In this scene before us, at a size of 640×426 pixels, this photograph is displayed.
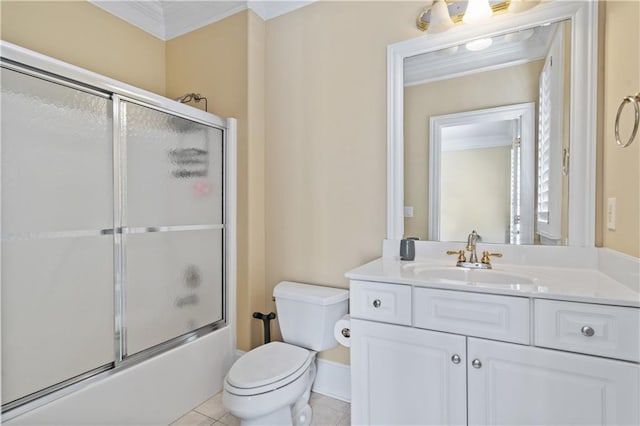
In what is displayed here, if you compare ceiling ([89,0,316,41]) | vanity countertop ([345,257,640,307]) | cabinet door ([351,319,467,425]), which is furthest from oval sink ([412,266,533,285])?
ceiling ([89,0,316,41])

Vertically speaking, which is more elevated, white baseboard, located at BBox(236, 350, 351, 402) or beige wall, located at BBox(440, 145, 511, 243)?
beige wall, located at BBox(440, 145, 511, 243)

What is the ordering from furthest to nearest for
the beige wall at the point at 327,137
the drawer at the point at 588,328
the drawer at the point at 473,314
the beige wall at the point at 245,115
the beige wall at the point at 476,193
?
the beige wall at the point at 245,115, the beige wall at the point at 327,137, the beige wall at the point at 476,193, the drawer at the point at 473,314, the drawer at the point at 588,328

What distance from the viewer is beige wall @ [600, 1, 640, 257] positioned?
1.06 m

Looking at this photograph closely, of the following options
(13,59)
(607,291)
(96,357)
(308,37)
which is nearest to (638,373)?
(607,291)

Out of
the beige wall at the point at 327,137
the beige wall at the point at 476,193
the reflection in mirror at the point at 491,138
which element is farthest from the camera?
the beige wall at the point at 327,137

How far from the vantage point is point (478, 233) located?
5.13ft

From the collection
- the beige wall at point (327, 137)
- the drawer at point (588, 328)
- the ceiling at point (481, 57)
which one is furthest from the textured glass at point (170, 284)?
the drawer at point (588, 328)

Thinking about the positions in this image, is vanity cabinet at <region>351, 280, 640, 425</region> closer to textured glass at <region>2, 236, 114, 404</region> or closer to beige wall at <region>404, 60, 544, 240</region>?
beige wall at <region>404, 60, 544, 240</region>

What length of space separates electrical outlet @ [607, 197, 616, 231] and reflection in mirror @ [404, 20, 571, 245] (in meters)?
0.15

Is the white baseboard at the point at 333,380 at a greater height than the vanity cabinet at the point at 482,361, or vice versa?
the vanity cabinet at the point at 482,361

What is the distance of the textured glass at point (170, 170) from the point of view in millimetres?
1546

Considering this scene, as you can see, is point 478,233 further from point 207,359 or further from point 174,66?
point 174,66

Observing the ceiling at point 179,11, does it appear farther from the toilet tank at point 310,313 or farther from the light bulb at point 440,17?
the toilet tank at point 310,313

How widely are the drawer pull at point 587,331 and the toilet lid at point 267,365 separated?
3.66ft
